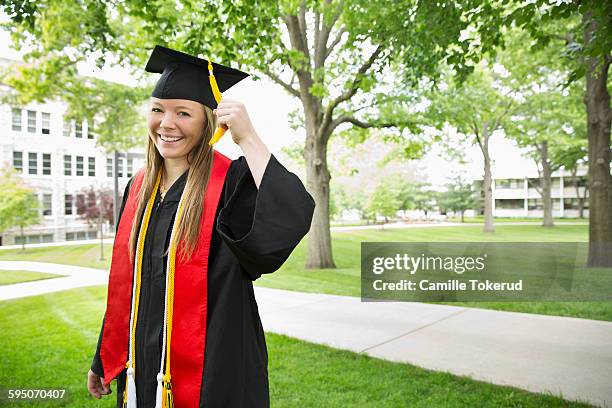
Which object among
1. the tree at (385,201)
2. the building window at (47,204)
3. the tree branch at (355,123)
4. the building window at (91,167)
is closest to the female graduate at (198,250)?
the building window at (47,204)

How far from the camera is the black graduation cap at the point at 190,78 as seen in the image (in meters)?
1.56

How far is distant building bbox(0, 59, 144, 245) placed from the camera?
699 centimetres

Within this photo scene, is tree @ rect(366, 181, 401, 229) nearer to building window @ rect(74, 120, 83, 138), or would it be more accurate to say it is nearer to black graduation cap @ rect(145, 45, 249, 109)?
building window @ rect(74, 120, 83, 138)

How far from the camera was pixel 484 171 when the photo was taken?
15.8 m

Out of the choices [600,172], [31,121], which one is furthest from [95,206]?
[600,172]

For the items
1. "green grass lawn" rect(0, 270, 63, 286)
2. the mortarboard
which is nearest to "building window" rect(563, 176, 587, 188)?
"green grass lawn" rect(0, 270, 63, 286)

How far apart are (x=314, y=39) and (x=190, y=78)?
9.93 metres

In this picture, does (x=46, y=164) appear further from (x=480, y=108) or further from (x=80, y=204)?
(x=480, y=108)

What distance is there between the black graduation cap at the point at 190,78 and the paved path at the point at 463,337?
336cm

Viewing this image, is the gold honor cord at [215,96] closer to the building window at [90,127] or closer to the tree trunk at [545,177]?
the building window at [90,127]

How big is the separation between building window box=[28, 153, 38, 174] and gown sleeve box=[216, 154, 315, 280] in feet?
23.1

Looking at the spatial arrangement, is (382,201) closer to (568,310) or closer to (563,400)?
(568,310)

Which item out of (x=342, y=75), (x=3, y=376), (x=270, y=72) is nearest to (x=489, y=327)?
(x=3, y=376)

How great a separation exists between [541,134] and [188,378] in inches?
562
